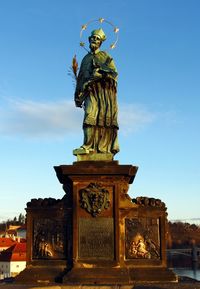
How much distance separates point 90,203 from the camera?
1259 cm

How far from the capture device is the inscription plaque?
12406mm

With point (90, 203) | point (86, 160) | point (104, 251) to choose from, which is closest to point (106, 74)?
point (86, 160)

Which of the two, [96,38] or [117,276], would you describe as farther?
[96,38]

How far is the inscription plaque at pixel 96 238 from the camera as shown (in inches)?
488

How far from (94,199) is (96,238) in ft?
3.03

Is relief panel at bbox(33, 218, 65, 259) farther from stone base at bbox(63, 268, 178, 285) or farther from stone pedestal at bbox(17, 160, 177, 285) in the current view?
stone base at bbox(63, 268, 178, 285)

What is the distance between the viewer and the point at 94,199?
12.6 metres

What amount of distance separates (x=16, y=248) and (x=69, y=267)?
70.6 m

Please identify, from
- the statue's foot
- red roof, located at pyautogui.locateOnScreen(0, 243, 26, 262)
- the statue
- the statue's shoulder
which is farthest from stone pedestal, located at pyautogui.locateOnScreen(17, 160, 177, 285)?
red roof, located at pyautogui.locateOnScreen(0, 243, 26, 262)

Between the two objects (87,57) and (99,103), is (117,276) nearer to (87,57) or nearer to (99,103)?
(99,103)

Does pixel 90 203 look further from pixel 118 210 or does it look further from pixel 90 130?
pixel 90 130

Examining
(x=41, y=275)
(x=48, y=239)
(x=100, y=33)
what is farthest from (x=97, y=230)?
(x=100, y=33)

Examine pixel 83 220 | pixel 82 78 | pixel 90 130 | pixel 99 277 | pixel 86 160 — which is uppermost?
pixel 82 78

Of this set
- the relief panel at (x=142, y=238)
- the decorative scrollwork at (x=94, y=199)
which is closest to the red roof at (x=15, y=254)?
the relief panel at (x=142, y=238)
